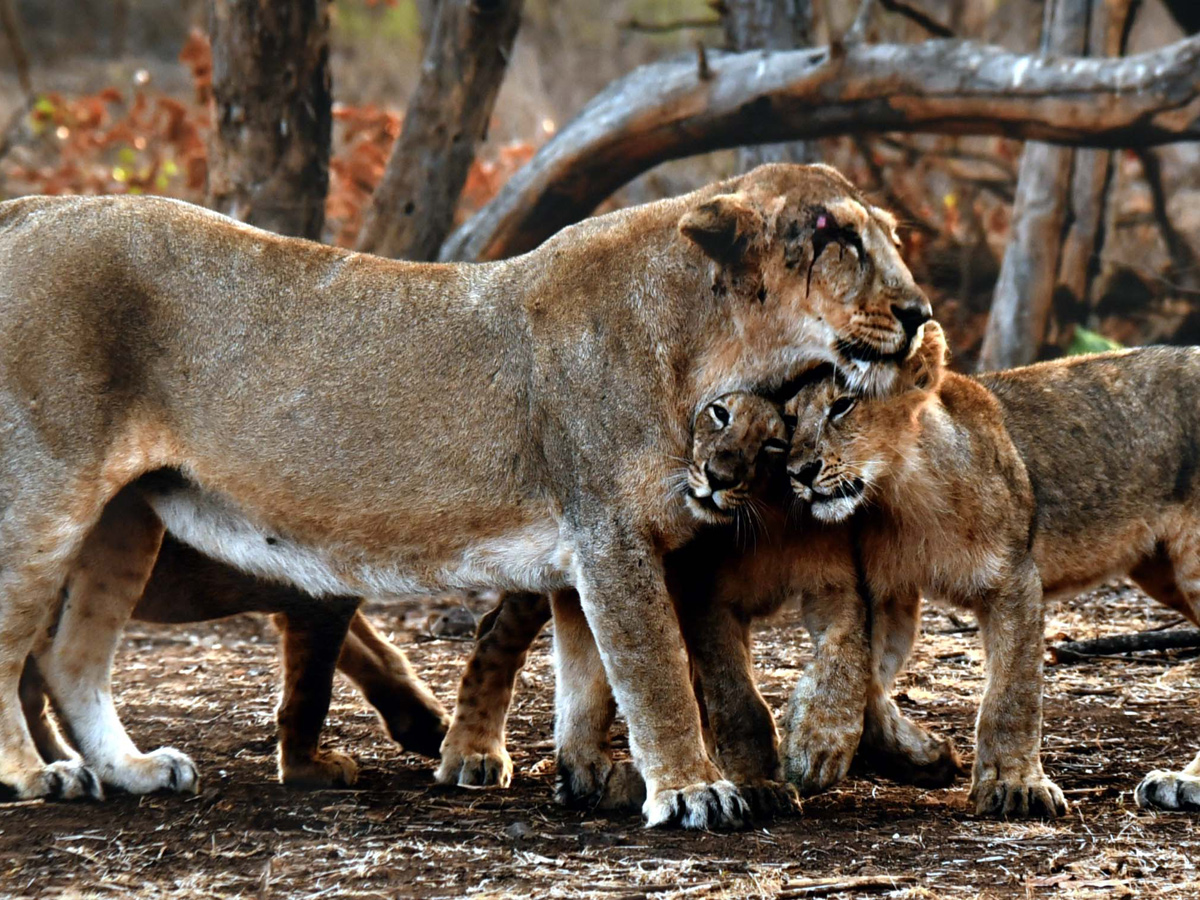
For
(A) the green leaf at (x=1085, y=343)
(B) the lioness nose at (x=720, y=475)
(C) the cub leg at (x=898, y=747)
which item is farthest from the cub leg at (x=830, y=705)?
(A) the green leaf at (x=1085, y=343)

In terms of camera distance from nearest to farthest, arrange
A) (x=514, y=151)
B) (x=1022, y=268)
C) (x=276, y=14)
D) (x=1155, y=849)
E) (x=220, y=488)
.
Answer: (x=1155, y=849), (x=220, y=488), (x=276, y=14), (x=1022, y=268), (x=514, y=151)

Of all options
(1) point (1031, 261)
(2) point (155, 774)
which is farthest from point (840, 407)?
(1) point (1031, 261)

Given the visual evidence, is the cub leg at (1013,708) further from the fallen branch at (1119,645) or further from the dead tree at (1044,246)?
the dead tree at (1044,246)

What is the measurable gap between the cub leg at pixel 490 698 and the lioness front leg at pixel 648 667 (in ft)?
2.89

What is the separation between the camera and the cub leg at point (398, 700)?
5840mm

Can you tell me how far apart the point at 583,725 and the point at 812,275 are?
5.24 ft

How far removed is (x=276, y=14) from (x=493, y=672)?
4.19 m

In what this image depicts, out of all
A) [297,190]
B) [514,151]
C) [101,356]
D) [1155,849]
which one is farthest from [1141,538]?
[514,151]

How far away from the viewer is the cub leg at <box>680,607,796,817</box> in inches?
186

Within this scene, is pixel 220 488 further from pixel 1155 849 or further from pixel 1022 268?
pixel 1022 268

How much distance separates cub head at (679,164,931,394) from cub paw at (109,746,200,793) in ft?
7.39

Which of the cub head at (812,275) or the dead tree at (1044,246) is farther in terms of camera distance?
the dead tree at (1044,246)

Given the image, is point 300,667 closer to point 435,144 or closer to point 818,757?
point 818,757

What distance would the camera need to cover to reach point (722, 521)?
475 centimetres
